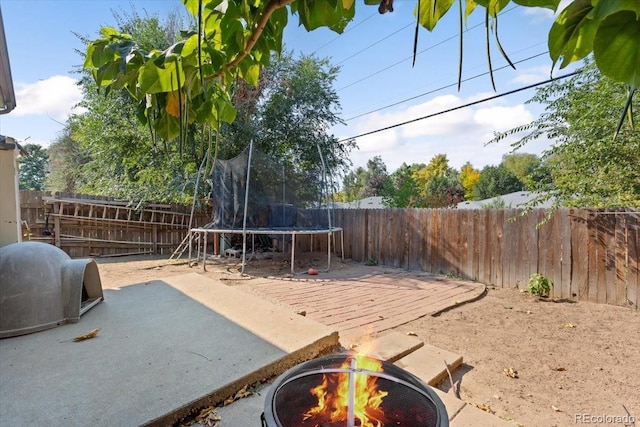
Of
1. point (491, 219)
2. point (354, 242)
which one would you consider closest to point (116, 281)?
point (354, 242)

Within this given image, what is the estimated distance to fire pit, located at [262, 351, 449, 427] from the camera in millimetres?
941

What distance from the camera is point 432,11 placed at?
561mm

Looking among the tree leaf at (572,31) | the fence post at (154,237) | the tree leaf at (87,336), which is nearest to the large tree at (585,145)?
the tree leaf at (572,31)

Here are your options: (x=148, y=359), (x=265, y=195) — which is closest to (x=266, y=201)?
(x=265, y=195)

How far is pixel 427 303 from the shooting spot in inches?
160

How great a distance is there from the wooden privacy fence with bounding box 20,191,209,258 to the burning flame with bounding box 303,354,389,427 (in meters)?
8.27

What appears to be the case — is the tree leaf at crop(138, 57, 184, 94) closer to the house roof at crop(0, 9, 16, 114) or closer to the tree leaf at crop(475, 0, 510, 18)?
the tree leaf at crop(475, 0, 510, 18)

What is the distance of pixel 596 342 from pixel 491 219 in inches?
98.8

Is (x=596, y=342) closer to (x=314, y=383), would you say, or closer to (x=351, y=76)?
(x=314, y=383)

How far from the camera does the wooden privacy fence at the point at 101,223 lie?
7.25 meters

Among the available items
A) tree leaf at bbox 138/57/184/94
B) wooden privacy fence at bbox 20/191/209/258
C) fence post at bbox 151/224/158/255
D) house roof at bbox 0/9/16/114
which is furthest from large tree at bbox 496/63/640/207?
fence post at bbox 151/224/158/255

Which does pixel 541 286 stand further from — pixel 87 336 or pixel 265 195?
pixel 87 336

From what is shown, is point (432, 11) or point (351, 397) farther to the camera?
point (351, 397)

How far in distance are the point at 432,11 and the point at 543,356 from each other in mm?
3124
